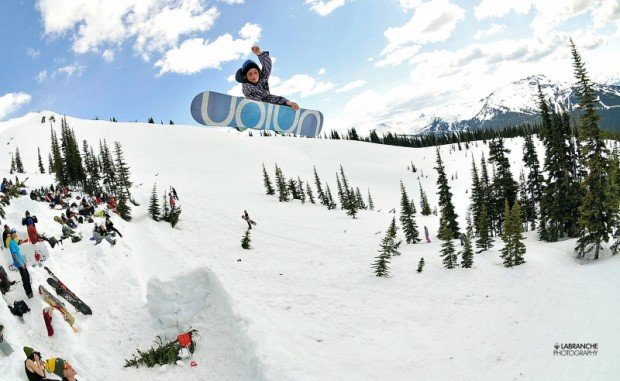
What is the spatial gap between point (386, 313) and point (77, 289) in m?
12.9

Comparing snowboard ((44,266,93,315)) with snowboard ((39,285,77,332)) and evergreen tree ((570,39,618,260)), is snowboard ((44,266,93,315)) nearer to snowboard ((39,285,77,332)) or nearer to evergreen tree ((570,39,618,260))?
snowboard ((39,285,77,332))

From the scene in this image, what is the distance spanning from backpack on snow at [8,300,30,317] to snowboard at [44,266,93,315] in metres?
2.20

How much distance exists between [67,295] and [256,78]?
10574 millimetres

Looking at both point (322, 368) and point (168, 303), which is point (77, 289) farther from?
point (322, 368)

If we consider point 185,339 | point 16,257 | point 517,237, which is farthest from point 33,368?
point 517,237

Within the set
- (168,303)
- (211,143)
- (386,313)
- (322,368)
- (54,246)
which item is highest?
(211,143)

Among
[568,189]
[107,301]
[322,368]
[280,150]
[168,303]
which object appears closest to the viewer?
[322,368]

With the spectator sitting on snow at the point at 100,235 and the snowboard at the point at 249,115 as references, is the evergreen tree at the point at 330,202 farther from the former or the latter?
the snowboard at the point at 249,115

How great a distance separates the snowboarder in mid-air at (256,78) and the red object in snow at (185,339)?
8154 millimetres

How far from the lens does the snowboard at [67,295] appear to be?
13477 mm

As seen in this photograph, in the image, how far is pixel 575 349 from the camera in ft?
37.4

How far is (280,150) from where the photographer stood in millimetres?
138375

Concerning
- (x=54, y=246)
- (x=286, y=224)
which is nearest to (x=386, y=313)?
(x=54, y=246)

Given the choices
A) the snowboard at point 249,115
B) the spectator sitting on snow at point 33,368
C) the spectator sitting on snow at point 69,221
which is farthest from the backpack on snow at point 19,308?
the spectator sitting on snow at point 69,221
